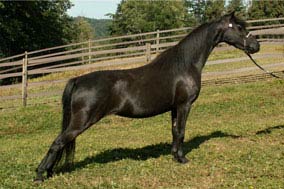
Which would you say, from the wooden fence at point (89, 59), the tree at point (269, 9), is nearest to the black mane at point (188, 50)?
the wooden fence at point (89, 59)

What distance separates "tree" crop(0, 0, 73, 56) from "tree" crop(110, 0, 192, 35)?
16072 mm

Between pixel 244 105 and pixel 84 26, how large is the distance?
2879 inches

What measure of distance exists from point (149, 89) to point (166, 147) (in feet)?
6.89

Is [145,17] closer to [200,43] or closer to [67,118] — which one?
[200,43]

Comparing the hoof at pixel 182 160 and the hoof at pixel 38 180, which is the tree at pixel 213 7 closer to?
the hoof at pixel 182 160

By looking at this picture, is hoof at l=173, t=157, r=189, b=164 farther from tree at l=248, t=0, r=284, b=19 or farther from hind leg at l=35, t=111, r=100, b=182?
tree at l=248, t=0, r=284, b=19

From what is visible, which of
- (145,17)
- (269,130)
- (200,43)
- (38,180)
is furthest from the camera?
(145,17)

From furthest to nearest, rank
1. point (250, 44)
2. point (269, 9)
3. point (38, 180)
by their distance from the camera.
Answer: point (269, 9) → point (250, 44) → point (38, 180)

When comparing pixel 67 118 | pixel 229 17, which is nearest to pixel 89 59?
pixel 229 17

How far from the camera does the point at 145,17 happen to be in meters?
64.7

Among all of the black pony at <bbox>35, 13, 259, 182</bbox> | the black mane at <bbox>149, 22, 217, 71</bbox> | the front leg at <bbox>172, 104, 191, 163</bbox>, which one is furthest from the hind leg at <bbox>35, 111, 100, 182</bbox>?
the front leg at <bbox>172, 104, 191, 163</bbox>

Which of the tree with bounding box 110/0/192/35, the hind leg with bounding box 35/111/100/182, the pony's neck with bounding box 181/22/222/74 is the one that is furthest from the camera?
the tree with bounding box 110/0/192/35

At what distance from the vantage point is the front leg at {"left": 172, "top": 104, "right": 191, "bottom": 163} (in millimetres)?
7027

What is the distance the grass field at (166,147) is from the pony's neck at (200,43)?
5.63 ft
